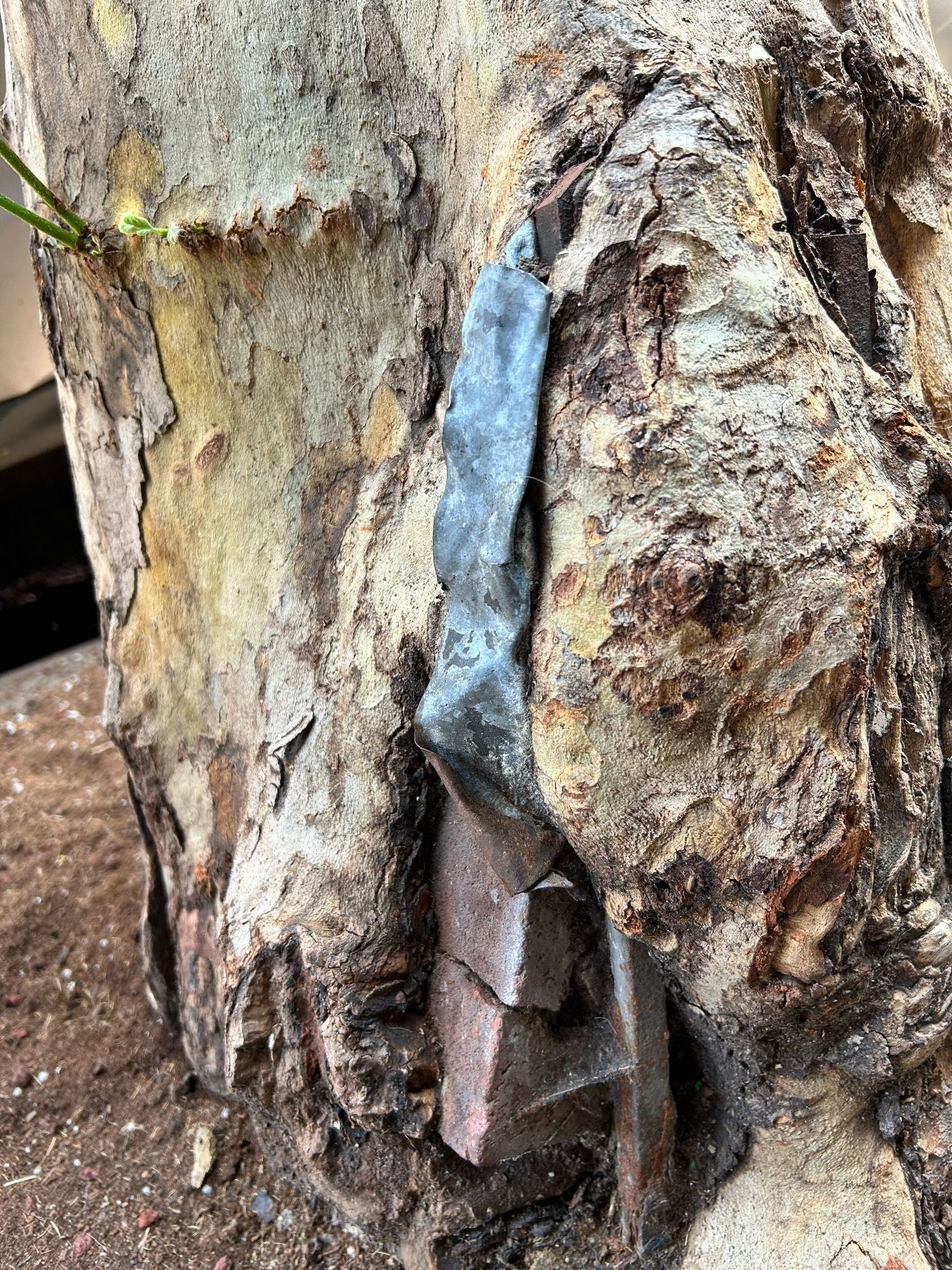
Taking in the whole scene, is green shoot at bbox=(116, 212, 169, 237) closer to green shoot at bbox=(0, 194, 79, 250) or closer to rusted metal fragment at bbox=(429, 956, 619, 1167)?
green shoot at bbox=(0, 194, 79, 250)

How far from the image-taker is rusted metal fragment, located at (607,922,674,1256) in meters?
1.24

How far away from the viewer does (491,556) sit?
1.00m

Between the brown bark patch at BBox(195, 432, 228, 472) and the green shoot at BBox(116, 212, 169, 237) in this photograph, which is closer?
the green shoot at BBox(116, 212, 169, 237)

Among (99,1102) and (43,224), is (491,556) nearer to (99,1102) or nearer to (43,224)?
(43,224)

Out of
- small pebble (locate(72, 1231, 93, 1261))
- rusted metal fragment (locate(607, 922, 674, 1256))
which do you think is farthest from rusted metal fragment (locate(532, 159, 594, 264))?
small pebble (locate(72, 1231, 93, 1261))

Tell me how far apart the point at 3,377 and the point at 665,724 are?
261cm

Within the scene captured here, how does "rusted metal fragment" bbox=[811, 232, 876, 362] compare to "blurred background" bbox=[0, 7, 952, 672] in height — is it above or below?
above

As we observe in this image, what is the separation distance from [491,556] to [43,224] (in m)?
0.79

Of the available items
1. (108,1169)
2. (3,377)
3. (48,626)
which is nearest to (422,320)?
(108,1169)

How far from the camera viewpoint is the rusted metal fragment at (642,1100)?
124 cm

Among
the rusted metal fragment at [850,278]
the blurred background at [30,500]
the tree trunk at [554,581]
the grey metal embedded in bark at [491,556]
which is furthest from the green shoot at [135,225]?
the blurred background at [30,500]

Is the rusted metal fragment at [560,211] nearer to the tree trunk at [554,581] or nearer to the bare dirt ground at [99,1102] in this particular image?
the tree trunk at [554,581]

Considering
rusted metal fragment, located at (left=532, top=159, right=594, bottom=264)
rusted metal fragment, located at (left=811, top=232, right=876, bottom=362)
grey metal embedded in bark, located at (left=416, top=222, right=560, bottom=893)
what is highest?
rusted metal fragment, located at (left=532, top=159, right=594, bottom=264)

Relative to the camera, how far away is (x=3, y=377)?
9.71 feet
